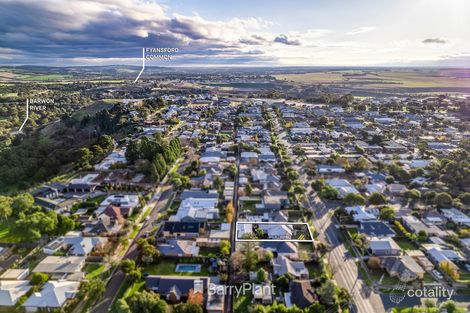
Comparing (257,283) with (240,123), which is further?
(240,123)

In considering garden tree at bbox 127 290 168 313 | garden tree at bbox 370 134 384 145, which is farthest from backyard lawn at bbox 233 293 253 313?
garden tree at bbox 370 134 384 145

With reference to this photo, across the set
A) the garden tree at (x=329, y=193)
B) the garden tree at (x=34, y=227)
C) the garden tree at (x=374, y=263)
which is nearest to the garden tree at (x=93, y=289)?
the garden tree at (x=34, y=227)

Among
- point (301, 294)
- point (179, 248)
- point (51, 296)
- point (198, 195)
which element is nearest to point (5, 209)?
point (51, 296)

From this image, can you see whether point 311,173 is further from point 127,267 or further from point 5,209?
point 5,209

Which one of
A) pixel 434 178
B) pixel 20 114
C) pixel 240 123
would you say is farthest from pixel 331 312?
pixel 20 114

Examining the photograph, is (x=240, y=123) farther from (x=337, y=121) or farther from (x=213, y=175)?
(x=213, y=175)

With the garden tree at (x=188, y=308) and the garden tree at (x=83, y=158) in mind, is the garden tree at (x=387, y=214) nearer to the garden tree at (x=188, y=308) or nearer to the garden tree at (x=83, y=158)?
the garden tree at (x=188, y=308)
